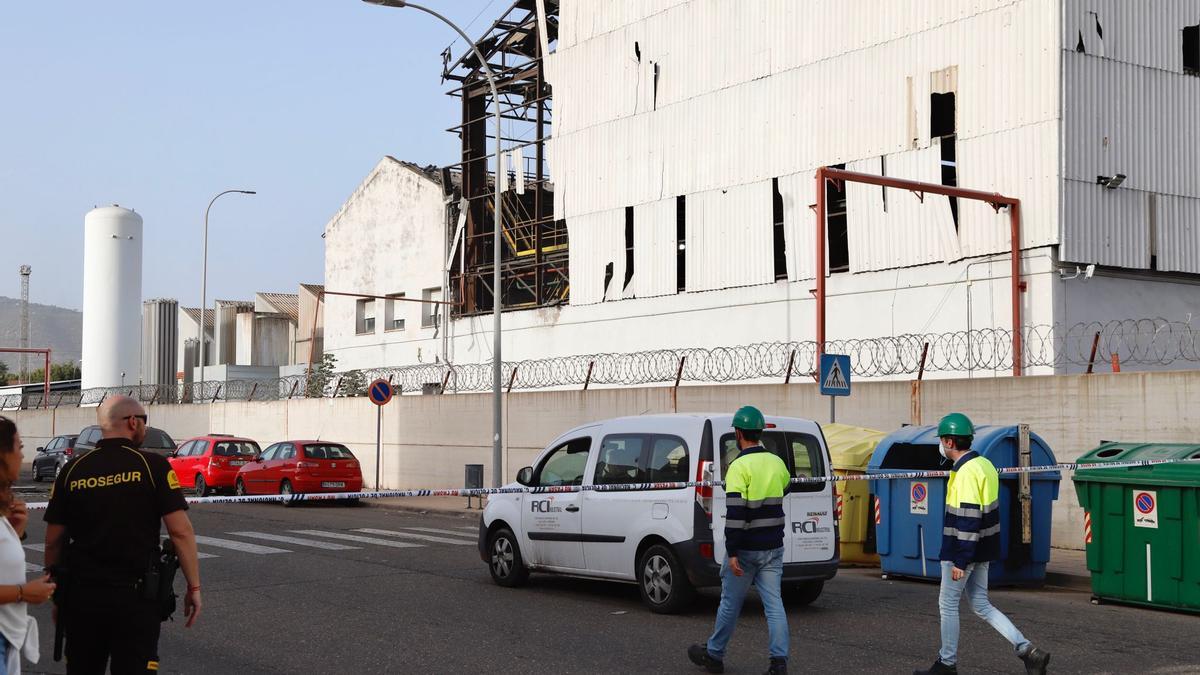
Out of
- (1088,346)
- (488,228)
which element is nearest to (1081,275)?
(1088,346)

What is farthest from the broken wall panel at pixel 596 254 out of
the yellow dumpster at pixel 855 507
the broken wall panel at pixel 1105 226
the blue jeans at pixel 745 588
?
the blue jeans at pixel 745 588

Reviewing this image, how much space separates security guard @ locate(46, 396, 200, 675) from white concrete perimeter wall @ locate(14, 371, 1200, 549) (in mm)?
13793

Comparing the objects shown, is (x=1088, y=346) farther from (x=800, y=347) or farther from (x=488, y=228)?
(x=488, y=228)

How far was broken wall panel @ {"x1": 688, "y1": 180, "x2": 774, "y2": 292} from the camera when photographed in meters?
30.8

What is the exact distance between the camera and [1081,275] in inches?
995

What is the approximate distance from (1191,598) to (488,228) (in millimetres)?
33654

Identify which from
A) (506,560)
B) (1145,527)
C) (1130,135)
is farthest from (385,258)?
(1145,527)

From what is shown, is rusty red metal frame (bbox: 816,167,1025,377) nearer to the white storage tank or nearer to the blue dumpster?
the blue dumpster

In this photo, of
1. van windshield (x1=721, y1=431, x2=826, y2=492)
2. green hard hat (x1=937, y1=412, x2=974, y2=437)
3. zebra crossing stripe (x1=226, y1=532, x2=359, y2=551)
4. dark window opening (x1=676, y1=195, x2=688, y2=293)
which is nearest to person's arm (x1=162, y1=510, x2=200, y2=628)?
green hard hat (x1=937, y1=412, x2=974, y2=437)

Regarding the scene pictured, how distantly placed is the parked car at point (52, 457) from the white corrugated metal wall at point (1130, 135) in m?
28.1

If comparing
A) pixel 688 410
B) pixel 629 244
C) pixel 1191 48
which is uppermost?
pixel 1191 48

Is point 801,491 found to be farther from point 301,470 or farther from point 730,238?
point 730,238

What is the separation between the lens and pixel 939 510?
13.5 metres

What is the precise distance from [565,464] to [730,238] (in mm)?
19484
